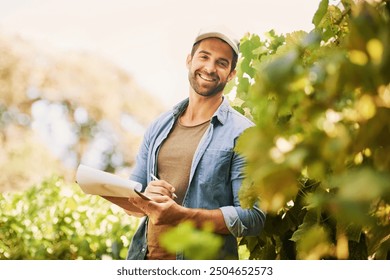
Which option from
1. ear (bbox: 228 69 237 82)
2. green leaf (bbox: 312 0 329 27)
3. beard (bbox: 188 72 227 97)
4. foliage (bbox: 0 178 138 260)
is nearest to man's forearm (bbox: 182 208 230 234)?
beard (bbox: 188 72 227 97)

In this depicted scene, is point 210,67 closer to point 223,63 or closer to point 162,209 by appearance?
point 223,63

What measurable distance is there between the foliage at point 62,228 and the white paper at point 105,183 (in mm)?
1105

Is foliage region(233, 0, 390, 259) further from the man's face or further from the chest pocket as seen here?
the man's face

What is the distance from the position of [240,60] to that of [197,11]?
26 centimetres

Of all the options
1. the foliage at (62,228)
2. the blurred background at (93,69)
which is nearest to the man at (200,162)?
the blurred background at (93,69)

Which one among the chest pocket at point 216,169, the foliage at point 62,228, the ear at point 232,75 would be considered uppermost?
the ear at point 232,75

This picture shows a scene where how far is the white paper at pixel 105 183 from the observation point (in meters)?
1.85

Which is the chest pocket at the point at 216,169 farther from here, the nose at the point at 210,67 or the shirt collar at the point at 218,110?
the nose at the point at 210,67

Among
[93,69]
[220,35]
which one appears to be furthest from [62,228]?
[220,35]

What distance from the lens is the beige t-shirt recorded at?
6.68ft

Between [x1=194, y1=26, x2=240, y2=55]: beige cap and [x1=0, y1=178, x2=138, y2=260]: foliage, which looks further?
[x1=0, y1=178, x2=138, y2=260]: foliage

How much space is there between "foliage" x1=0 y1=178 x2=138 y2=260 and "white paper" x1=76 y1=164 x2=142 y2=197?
1.11m

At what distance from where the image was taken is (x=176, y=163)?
6.77 ft

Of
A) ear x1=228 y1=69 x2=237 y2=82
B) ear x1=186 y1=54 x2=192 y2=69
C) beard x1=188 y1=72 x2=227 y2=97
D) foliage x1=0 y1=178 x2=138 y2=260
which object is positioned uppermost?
ear x1=186 y1=54 x2=192 y2=69
